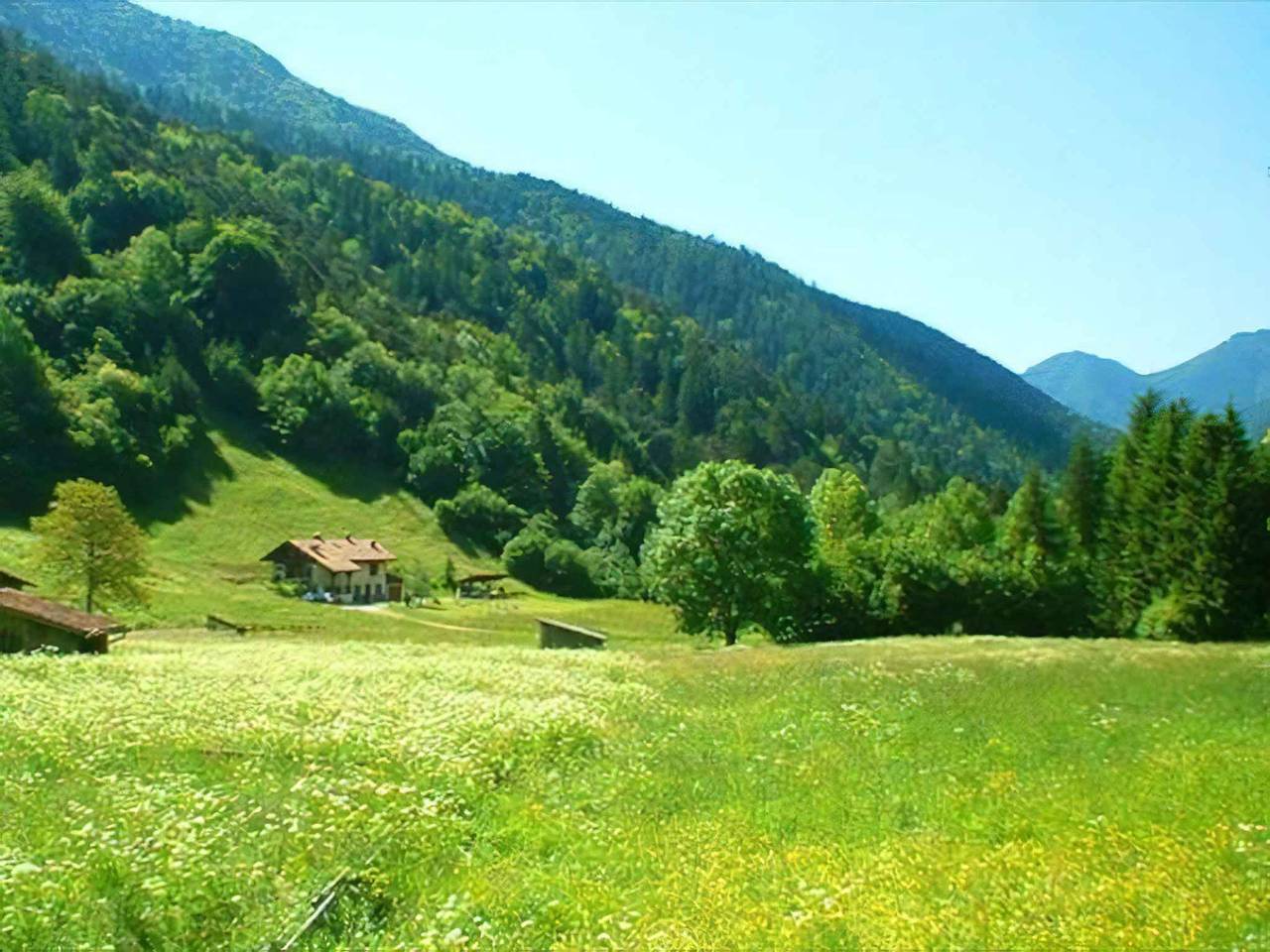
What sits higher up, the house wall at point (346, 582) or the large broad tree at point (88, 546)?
the large broad tree at point (88, 546)

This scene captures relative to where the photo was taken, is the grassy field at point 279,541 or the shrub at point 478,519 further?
the shrub at point 478,519

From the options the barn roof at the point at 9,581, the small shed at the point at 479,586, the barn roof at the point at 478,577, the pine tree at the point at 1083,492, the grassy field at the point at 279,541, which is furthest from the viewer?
the barn roof at the point at 478,577

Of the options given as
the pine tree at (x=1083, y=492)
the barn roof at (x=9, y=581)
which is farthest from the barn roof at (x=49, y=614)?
the pine tree at (x=1083, y=492)

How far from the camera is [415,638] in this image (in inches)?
2645

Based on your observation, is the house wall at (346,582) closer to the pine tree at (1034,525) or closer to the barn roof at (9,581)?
the barn roof at (9,581)

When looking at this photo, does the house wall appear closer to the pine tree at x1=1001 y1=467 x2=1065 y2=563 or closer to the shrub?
the shrub

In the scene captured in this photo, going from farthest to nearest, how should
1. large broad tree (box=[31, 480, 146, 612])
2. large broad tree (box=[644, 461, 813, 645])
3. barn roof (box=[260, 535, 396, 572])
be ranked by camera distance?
barn roof (box=[260, 535, 396, 572])
large broad tree (box=[644, 461, 813, 645])
large broad tree (box=[31, 480, 146, 612])

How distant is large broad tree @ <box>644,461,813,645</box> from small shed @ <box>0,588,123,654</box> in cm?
3417

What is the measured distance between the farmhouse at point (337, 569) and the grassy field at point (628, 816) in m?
88.9

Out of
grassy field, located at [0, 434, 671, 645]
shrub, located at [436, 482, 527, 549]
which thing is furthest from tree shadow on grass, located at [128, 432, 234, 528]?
shrub, located at [436, 482, 527, 549]

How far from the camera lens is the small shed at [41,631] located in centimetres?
4138

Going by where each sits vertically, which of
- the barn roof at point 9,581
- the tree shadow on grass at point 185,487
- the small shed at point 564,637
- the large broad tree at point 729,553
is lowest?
the tree shadow on grass at point 185,487

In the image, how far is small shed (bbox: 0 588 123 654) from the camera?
41375 mm

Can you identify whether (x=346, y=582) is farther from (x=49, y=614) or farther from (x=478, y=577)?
(x=49, y=614)
